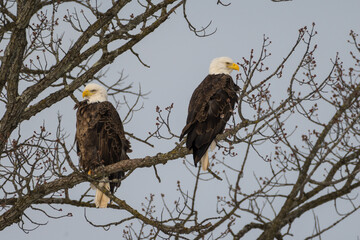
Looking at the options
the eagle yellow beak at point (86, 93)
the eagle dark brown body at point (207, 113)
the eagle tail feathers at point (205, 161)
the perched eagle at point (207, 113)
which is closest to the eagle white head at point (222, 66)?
the perched eagle at point (207, 113)

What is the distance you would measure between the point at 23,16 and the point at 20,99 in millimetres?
925

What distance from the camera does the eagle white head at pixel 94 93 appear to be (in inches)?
305

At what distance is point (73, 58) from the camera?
697cm

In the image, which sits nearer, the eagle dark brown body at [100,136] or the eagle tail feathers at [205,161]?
the eagle tail feathers at [205,161]

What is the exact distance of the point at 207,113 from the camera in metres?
7.16

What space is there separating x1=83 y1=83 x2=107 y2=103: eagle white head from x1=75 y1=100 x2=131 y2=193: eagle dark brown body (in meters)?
0.19

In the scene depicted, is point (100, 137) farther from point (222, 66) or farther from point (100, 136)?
point (222, 66)

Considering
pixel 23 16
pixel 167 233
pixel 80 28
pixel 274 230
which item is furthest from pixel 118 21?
pixel 274 230

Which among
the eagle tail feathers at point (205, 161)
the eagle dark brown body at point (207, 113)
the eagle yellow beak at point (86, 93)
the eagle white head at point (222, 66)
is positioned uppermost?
the eagle white head at point (222, 66)

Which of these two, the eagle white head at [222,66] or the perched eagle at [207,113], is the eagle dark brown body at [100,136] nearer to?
the perched eagle at [207,113]

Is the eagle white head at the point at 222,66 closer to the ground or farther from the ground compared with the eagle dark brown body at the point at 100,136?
farther from the ground

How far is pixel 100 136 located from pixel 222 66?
1.95 m

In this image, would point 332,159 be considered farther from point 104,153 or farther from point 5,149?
point 5,149

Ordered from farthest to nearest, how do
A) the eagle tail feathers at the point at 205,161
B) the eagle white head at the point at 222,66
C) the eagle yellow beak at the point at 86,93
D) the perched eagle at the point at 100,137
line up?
the eagle white head at the point at 222,66 < the eagle yellow beak at the point at 86,93 < the perched eagle at the point at 100,137 < the eagle tail feathers at the point at 205,161
